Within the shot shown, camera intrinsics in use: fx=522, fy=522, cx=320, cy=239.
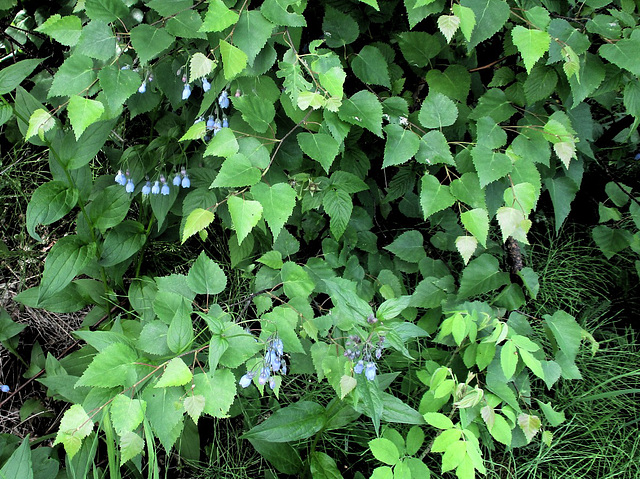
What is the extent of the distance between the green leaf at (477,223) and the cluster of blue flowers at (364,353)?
388mm

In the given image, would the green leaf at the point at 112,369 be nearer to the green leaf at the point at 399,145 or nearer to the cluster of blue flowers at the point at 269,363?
the cluster of blue flowers at the point at 269,363

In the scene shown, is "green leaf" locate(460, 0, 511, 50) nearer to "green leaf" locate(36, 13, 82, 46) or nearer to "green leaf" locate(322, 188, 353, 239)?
"green leaf" locate(322, 188, 353, 239)

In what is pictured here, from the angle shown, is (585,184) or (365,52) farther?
(585,184)

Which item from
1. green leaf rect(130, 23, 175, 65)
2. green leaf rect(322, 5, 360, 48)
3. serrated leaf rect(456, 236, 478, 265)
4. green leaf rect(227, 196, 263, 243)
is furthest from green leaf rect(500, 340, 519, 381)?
green leaf rect(130, 23, 175, 65)

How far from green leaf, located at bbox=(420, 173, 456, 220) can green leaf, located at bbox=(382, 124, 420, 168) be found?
0.30 ft

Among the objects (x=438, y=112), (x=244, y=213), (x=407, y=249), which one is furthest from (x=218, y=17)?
(x=407, y=249)

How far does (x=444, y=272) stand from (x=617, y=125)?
0.99 m

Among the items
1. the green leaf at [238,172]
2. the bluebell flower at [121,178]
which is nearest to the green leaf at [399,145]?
the green leaf at [238,172]

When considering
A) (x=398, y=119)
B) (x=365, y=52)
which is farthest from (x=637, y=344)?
(x=365, y=52)

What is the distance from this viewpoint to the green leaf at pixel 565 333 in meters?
1.58

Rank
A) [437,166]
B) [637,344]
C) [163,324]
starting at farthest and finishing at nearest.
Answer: [637,344]
[437,166]
[163,324]

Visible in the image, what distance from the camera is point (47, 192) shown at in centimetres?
164

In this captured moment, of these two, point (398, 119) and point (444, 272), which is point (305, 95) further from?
point (444, 272)

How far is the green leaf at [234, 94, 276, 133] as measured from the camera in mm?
1389
